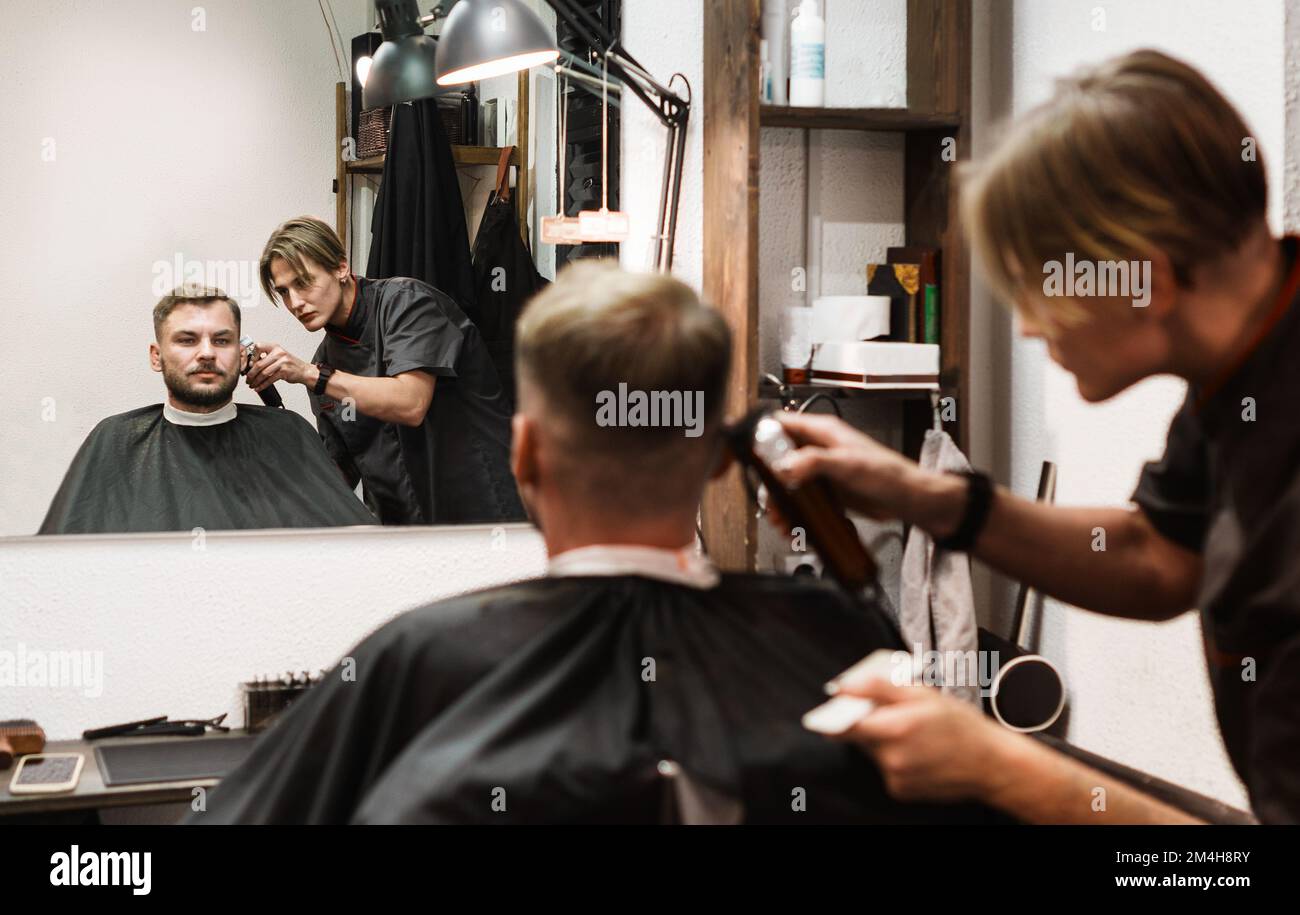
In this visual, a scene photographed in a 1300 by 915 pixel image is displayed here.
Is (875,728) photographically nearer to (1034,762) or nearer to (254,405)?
(1034,762)

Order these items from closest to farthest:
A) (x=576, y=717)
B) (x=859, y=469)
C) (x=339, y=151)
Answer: (x=576, y=717), (x=859, y=469), (x=339, y=151)

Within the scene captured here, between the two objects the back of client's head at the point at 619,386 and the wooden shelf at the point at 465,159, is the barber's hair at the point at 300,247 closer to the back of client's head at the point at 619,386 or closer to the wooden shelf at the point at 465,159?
the wooden shelf at the point at 465,159

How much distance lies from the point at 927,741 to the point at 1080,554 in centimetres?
60

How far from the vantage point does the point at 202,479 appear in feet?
8.30

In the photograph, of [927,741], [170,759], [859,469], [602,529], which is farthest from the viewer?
[170,759]

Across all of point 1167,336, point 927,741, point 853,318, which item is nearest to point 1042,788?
point 927,741

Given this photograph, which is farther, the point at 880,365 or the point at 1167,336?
the point at 880,365

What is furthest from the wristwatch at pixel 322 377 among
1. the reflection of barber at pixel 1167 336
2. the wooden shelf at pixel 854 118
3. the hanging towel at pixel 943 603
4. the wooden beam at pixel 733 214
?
the reflection of barber at pixel 1167 336

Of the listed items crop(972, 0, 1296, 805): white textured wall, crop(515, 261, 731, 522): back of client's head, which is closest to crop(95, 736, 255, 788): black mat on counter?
crop(515, 261, 731, 522): back of client's head

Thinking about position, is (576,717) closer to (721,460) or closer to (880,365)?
(721,460)

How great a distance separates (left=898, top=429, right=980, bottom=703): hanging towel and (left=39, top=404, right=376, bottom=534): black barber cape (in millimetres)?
1150

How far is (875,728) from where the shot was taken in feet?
→ 3.37
